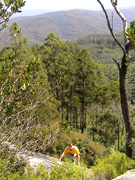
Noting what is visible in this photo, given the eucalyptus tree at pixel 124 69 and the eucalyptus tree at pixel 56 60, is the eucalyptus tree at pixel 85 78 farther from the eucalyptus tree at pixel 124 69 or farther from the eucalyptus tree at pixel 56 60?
the eucalyptus tree at pixel 124 69

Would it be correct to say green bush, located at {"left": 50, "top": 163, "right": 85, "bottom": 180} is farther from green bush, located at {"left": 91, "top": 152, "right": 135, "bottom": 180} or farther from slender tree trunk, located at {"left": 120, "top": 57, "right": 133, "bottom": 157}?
slender tree trunk, located at {"left": 120, "top": 57, "right": 133, "bottom": 157}

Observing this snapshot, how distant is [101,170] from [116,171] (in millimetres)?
361

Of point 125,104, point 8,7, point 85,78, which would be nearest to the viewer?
point 8,7

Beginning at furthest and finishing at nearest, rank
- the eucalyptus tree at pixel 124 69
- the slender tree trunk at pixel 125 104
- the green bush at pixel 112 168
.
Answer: the slender tree trunk at pixel 125 104, the eucalyptus tree at pixel 124 69, the green bush at pixel 112 168

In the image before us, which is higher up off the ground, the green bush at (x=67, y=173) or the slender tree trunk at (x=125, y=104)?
the slender tree trunk at (x=125, y=104)

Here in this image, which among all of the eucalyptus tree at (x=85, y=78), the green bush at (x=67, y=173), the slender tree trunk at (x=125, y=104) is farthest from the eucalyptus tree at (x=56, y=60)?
the green bush at (x=67, y=173)

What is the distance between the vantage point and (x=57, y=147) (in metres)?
12.5

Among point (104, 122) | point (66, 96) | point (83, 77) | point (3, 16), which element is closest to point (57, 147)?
point (104, 122)

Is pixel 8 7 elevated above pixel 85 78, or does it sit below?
above

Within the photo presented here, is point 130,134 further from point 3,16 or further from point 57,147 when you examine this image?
point 57,147

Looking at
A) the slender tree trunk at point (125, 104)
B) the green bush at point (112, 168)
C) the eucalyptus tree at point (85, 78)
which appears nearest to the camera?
the green bush at point (112, 168)

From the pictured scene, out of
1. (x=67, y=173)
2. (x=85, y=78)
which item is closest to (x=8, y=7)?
(x=67, y=173)

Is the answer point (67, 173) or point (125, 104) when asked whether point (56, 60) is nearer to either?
point (125, 104)

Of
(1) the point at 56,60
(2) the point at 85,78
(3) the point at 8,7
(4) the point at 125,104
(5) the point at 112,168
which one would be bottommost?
(2) the point at 85,78
